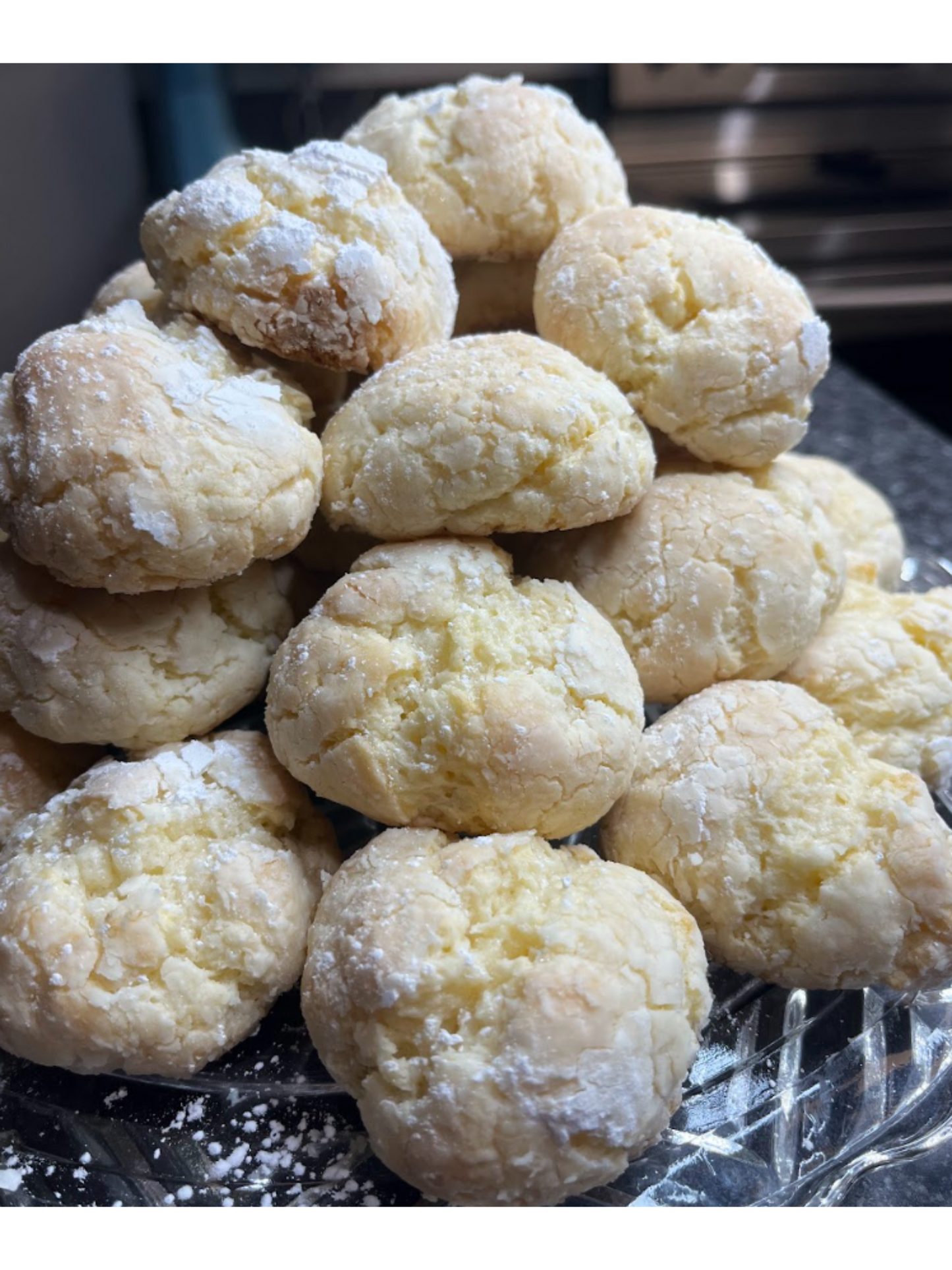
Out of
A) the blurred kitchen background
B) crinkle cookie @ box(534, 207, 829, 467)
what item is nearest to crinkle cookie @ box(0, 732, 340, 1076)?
crinkle cookie @ box(534, 207, 829, 467)

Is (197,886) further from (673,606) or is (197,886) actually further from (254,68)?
(254,68)

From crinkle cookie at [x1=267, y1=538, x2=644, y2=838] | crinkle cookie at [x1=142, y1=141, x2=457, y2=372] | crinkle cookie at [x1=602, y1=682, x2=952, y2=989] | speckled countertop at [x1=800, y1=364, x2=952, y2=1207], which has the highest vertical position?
crinkle cookie at [x1=142, y1=141, x2=457, y2=372]


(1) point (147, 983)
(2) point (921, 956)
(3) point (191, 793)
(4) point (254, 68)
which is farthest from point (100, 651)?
(4) point (254, 68)

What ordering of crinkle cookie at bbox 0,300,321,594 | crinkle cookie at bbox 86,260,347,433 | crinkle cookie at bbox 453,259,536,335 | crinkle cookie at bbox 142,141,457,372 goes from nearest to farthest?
crinkle cookie at bbox 0,300,321,594
crinkle cookie at bbox 142,141,457,372
crinkle cookie at bbox 86,260,347,433
crinkle cookie at bbox 453,259,536,335

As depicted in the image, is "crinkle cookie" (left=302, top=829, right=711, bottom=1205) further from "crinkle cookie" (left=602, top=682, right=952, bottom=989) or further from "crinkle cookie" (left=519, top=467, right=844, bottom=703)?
"crinkle cookie" (left=519, top=467, right=844, bottom=703)

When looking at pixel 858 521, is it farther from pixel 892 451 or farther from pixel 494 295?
pixel 892 451

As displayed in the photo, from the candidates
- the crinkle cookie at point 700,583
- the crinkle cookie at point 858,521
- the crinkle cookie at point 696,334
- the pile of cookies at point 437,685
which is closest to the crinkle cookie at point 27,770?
the pile of cookies at point 437,685

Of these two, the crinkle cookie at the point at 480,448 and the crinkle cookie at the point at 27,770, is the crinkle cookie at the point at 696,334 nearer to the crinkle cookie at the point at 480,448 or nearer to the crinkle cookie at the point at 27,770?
the crinkle cookie at the point at 480,448
